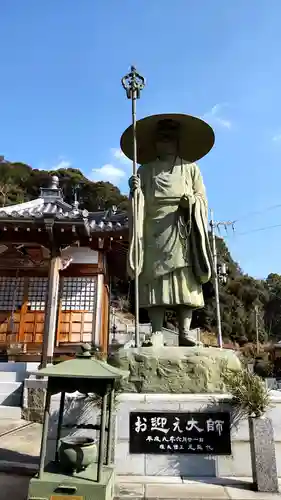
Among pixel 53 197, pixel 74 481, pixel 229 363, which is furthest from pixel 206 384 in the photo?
pixel 53 197

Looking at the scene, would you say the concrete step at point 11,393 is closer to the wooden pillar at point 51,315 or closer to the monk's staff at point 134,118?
the wooden pillar at point 51,315

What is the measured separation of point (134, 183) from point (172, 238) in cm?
94

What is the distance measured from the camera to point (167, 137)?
547cm

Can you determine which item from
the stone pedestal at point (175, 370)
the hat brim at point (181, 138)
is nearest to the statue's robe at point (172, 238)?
the hat brim at point (181, 138)

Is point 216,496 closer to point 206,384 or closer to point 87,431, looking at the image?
point 206,384

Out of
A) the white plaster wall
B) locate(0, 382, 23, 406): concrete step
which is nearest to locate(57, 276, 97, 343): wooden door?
the white plaster wall

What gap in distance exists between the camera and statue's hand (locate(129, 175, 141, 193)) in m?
5.09

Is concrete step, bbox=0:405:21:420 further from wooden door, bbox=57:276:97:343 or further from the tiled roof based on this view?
the tiled roof

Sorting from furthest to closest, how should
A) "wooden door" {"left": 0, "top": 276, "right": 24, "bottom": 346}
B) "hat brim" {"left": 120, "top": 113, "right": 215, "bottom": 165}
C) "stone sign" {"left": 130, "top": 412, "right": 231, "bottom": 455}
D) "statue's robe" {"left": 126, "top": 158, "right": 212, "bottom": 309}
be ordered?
"wooden door" {"left": 0, "top": 276, "right": 24, "bottom": 346}, "hat brim" {"left": 120, "top": 113, "right": 215, "bottom": 165}, "statue's robe" {"left": 126, "top": 158, "right": 212, "bottom": 309}, "stone sign" {"left": 130, "top": 412, "right": 231, "bottom": 455}

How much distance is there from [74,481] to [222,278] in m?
16.3

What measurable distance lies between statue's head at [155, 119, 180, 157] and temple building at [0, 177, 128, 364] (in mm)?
6196

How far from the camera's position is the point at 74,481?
2.92 metres

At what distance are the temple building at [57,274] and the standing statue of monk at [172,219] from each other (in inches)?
243

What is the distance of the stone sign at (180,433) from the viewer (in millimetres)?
3822
